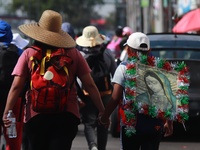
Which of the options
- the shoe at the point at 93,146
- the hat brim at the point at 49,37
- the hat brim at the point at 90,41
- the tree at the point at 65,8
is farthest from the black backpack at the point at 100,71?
the tree at the point at 65,8

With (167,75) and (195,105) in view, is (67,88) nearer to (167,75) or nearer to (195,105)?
(167,75)

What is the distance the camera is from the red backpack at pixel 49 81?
21.3 ft

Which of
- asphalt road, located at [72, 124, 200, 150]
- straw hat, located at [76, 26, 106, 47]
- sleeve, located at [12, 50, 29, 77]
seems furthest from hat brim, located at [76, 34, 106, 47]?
sleeve, located at [12, 50, 29, 77]

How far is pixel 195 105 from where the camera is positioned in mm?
11953

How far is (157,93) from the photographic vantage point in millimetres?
7039

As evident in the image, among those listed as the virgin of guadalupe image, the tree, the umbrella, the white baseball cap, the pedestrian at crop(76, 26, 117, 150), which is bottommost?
the tree

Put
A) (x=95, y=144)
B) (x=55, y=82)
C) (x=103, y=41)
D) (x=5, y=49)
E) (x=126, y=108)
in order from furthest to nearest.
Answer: (x=103, y=41)
(x=95, y=144)
(x=5, y=49)
(x=126, y=108)
(x=55, y=82)

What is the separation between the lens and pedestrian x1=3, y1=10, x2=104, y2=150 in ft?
21.3

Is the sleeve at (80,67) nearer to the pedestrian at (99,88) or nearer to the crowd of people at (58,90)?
the crowd of people at (58,90)

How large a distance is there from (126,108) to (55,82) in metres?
0.82

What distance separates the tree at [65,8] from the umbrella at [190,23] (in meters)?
78.5

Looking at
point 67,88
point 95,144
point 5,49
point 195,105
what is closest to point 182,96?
point 67,88

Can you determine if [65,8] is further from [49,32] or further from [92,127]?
[49,32]

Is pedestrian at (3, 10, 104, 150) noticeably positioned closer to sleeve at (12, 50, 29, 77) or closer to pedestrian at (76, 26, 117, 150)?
sleeve at (12, 50, 29, 77)
